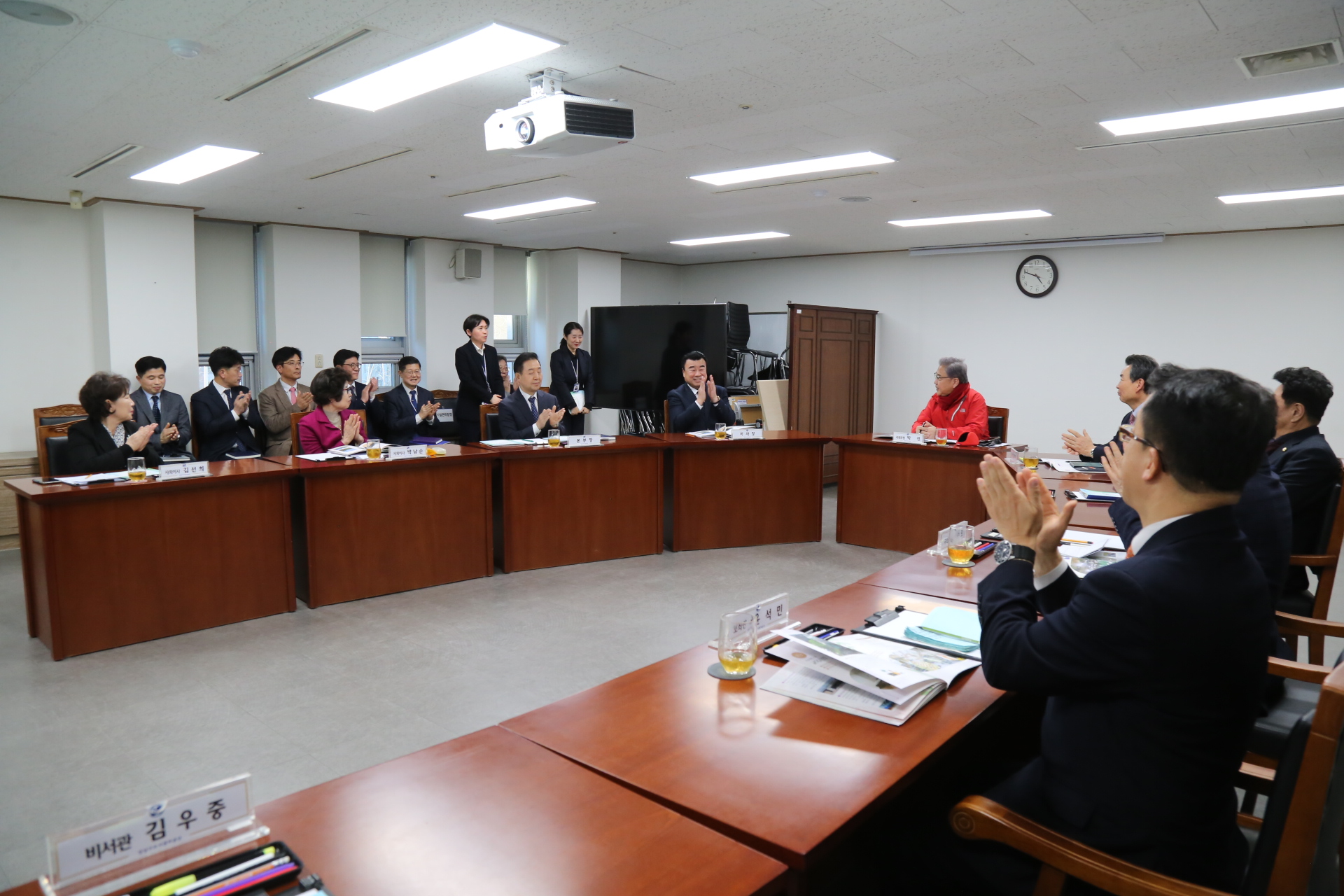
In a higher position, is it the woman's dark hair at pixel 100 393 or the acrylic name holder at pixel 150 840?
the woman's dark hair at pixel 100 393

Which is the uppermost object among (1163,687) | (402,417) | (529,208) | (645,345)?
(529,208)

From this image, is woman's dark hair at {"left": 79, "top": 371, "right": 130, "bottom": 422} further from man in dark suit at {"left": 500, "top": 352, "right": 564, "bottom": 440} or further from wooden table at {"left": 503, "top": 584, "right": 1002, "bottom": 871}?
wooden table at {"left": 503, "top": 584, "right": 1002, "bottom": 871}

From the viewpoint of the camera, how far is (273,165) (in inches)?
203

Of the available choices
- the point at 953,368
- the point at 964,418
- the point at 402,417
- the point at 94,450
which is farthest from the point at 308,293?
the point at 964,418

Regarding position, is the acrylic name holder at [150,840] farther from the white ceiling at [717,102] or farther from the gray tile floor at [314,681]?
the white ceiling at [717,102]

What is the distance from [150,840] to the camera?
3.57 feet

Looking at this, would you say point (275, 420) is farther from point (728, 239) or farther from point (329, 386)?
point (728, 239)

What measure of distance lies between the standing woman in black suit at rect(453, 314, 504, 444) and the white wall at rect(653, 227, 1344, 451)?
4.15m

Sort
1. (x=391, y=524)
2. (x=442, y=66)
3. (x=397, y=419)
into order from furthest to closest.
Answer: (x=397, y=419) → (x=391, y=524) → (x=442, y=66)

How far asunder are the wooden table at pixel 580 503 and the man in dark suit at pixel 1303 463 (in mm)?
3384

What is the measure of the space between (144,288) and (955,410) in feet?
21.3

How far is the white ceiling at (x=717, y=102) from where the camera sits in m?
2.84

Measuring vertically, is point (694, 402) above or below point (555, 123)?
below

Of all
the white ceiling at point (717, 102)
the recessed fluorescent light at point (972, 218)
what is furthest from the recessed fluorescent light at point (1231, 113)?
the recessed fluorescent light at point (972, 218)
